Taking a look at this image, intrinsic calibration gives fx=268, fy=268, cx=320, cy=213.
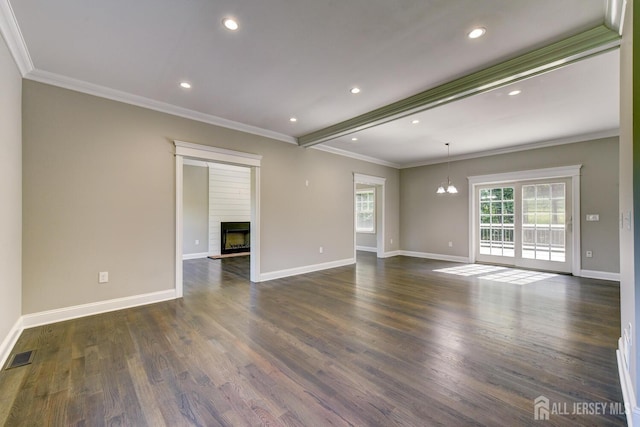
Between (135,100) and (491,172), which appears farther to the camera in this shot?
(491,172)

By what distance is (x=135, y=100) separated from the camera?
11.5 ft

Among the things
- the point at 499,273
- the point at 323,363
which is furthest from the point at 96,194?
the point at 499,273

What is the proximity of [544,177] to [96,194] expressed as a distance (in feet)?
25.6

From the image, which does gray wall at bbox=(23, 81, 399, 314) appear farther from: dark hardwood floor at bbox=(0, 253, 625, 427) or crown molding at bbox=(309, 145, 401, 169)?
crown molding at bbox=(309, 145, 401, 169)

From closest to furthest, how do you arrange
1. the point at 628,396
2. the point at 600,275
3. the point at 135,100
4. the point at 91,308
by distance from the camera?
1. the point at 628,396
2. the point at 91,308
3. the point at 135,100
4. the point at 600,275

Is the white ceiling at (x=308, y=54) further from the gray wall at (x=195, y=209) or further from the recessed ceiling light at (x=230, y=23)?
the gray wall at (x=195, y=209)

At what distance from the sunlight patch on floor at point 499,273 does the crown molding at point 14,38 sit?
6.77 metres

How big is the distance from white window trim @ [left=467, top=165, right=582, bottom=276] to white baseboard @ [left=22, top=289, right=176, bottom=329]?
261 inches

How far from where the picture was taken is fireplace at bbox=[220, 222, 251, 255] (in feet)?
26.2

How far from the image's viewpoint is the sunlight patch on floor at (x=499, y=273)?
16.2 ft

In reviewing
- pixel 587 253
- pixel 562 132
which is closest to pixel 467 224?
pixel 587 253

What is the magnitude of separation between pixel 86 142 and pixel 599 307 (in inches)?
265

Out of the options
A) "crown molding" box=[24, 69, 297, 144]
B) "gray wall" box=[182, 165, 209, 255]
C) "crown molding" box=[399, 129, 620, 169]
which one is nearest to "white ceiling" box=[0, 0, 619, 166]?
"crown molding" box=[24, 69, 297, 144]

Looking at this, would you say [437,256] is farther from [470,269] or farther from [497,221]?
[497,221]
